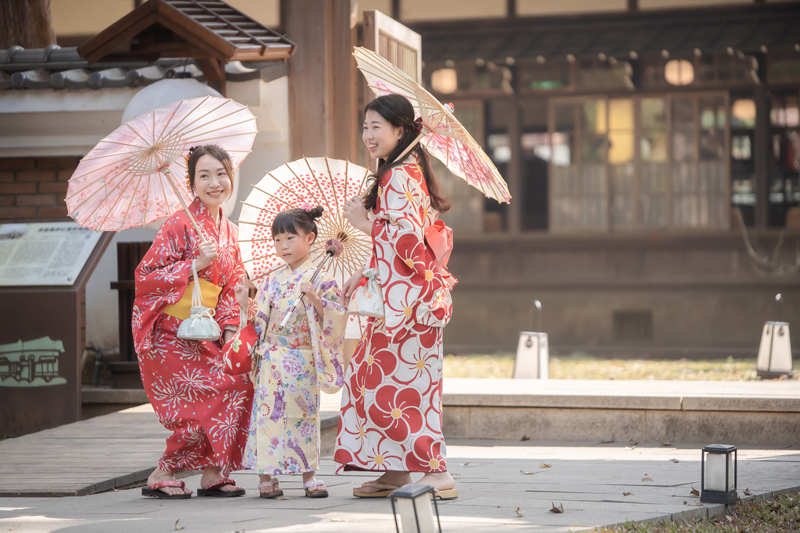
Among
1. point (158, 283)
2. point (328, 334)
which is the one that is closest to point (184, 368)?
point (158, 283)

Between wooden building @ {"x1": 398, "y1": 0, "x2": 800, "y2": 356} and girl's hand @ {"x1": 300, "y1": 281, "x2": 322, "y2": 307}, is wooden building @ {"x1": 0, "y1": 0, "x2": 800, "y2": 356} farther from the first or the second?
girl's hand @ {"x1": 300, "y1": 281, "x2": 322, "y2": 307}

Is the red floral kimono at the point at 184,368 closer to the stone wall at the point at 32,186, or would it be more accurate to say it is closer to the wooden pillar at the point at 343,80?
→ the wooden pillar at the point at 343,80

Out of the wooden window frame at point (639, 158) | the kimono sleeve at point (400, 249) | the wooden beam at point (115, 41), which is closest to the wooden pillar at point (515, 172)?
the wooden window frame at point (639, 158)

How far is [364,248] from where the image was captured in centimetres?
473

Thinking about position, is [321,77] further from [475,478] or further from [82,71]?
[475,478]

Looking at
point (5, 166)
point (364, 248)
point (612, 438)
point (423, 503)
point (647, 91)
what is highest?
point (647, 91)

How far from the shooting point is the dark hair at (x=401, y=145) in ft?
14.0

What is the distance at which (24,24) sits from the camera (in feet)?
31.3

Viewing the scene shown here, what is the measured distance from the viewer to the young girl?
4.31 metres

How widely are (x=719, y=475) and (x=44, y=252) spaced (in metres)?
5.41

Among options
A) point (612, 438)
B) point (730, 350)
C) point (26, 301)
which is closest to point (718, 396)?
point (612, 438)

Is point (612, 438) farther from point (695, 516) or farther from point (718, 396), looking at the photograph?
point (695, 516)

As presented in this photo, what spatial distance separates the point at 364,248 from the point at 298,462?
46.0 inches

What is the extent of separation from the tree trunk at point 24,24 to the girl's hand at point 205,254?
20.7ft
